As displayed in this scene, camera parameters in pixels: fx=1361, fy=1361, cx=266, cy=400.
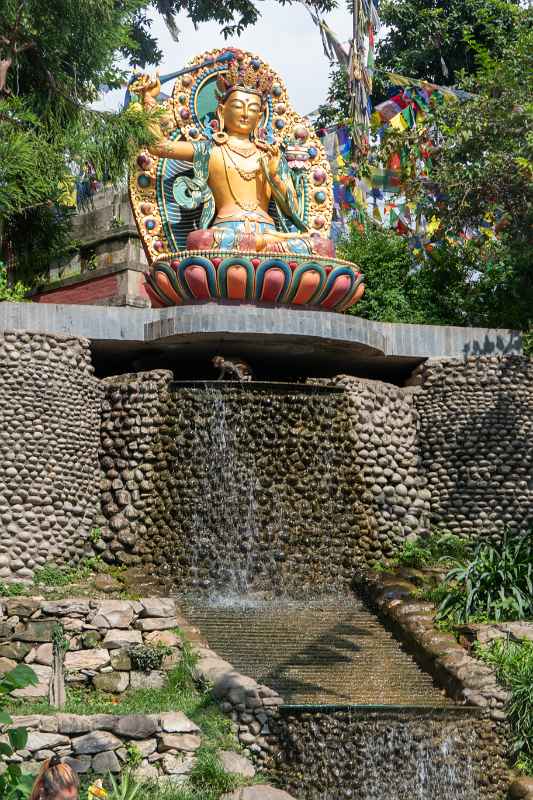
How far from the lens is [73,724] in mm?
12789

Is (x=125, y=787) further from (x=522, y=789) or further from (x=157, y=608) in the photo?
(x=522, y=789)

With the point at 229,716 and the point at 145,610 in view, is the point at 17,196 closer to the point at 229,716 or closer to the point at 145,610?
the point at 145,610

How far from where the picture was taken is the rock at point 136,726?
510 inches

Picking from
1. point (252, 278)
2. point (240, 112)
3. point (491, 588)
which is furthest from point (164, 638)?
point (240, 112)

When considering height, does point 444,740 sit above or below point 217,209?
below

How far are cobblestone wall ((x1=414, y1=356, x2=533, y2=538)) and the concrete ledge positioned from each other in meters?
0.42

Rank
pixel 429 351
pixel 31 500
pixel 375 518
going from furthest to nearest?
pixel 429 351 < pixel 375 518 < pixel 31 500

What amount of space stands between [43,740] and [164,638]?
2764 millimetres

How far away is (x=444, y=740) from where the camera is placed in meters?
14.1

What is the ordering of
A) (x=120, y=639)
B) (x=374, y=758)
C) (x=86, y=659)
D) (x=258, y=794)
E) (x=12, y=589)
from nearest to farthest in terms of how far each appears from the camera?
(x=258, y=794) → (x=374, y=758) → (x=86, y=659) → (x=120, y=639) → (x=12, y=589)

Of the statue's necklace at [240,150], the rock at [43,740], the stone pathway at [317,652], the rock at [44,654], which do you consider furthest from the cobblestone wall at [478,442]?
the rock at [43,740]

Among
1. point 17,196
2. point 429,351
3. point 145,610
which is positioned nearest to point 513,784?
point 145,610

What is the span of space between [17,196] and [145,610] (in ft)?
22.6

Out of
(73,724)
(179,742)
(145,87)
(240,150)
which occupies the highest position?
(145,87)
